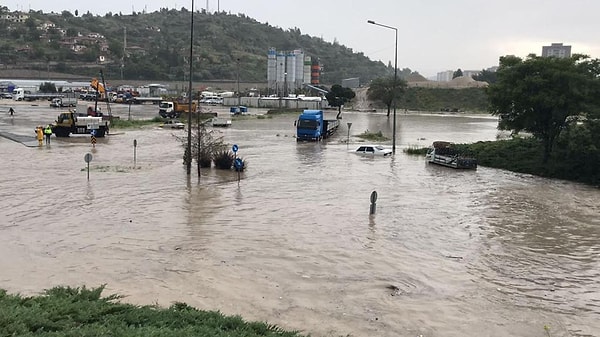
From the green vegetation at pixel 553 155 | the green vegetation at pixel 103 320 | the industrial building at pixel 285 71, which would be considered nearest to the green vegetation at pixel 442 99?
the industrial building at pixel 285 71

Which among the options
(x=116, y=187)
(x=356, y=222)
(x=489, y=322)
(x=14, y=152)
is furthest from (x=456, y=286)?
(x=14, y=152)

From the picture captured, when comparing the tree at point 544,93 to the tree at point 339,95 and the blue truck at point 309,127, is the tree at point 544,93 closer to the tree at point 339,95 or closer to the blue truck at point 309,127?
the blue truck at point 309,127

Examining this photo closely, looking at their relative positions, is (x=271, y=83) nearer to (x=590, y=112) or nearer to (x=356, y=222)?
(x=590, y=112)

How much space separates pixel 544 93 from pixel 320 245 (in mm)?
23459

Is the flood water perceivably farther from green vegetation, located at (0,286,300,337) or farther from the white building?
the white building

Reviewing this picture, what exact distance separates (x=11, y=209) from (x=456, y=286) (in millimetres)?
15055

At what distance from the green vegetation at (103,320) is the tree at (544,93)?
2955 centimetres

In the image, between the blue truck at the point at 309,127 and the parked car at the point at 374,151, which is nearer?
the parked car at the point at 374,151

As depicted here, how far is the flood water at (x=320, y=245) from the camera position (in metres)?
11.1

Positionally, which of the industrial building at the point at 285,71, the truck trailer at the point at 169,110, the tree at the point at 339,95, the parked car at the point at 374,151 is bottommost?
the parked car at the point at 374,151

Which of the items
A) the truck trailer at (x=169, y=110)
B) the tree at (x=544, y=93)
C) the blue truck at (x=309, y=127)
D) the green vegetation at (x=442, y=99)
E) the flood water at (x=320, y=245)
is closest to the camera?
the flood water at (x=320, y=245)

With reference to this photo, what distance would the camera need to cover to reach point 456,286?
1276 centimetres

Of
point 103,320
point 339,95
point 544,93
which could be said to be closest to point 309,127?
point 544,93

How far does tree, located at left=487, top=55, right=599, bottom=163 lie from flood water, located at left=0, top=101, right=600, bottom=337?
18.7 ft
